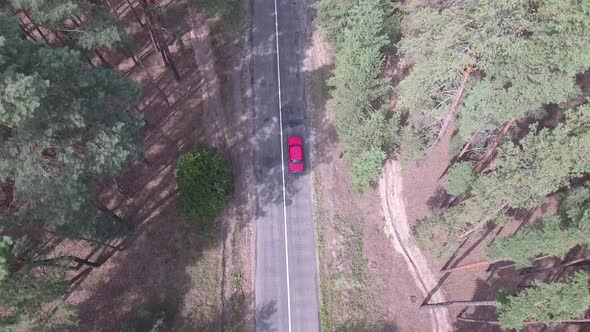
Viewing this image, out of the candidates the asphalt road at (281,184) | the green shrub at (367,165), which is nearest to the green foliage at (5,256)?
the asphalt road at (281,184)

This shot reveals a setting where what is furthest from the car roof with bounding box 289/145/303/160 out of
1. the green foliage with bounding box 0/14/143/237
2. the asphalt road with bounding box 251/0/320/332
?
the green foliage with bounding box 0/14/143/237

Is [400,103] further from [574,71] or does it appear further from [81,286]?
[81,286]

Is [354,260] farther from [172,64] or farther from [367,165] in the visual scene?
[172,64]

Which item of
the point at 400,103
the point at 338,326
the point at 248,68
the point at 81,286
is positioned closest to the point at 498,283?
the point at 338,326

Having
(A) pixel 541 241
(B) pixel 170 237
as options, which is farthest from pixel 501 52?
(B) pixel 170 237

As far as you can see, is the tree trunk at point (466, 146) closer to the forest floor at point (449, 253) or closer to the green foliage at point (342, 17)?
the forest floor at point (449, 253)

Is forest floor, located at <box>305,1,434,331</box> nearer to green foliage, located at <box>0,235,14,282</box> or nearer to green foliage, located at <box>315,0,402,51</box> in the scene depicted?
green foliage, located at <box>315,0,402,51</box>
